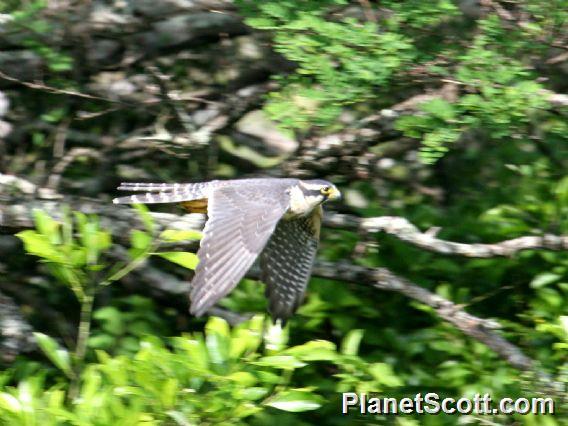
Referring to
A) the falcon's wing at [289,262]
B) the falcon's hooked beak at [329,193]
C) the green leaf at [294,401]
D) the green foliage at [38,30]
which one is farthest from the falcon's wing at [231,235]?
the green foliage at [38,30]

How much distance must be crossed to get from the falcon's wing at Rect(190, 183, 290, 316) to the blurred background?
106 millimetres

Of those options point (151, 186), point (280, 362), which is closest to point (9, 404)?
point (280, 362)

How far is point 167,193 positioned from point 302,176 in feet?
2.47

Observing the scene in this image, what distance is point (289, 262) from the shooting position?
4.94 metres

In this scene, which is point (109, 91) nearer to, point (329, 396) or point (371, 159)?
point (371, 159)

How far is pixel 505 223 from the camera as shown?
5.07 metres

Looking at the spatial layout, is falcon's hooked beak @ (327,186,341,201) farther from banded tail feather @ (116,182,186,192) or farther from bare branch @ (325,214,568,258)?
banded tail feather @ (116,182,186,192)

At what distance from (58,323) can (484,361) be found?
5.68ft

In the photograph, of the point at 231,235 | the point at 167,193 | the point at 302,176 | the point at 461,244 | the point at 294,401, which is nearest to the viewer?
the point at 294,401

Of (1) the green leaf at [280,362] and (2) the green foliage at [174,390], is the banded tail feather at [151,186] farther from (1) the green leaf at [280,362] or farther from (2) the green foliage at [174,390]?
(1) the green leaf at [280,362]

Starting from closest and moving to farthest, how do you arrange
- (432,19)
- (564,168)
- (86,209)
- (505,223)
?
(432,19) < (86,209) < (505,223) < (564,168)

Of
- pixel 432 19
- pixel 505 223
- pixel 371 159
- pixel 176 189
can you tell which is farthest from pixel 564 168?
pixel 176 189

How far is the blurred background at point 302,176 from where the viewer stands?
13.0 feet

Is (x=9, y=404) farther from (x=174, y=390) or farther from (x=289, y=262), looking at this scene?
(x=289, y=262)
